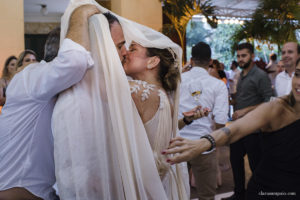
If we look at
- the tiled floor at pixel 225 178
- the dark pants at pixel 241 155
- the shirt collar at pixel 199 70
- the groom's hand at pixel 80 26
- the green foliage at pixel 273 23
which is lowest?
the tiled floor at pixel 225 178

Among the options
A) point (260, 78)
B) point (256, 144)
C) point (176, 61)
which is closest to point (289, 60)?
point (260, 78)

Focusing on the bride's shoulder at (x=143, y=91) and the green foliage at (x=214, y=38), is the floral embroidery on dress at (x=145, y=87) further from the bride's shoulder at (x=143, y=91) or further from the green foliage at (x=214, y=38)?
the green foliage at (x=214, y=38)

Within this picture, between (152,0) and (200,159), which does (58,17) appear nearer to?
(152,0)

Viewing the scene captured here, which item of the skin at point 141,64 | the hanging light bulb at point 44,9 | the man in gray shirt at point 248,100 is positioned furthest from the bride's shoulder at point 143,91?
the hanging light bulb at point 44,9

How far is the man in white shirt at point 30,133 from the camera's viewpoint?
50.8 inches

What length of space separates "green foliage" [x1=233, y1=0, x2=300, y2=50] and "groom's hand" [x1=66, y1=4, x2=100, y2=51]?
5983mm

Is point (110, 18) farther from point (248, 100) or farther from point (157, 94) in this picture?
point (248, 100)

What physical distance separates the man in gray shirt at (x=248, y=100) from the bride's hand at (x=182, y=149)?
7.41 ft

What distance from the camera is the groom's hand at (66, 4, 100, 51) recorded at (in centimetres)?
125

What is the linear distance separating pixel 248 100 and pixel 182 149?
8.25 feet

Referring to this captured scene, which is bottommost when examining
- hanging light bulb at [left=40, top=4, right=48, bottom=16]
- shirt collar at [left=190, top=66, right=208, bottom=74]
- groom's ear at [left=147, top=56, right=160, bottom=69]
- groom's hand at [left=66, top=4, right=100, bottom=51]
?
shirt collar at [left=190, top=66, right=208, bottom=74]

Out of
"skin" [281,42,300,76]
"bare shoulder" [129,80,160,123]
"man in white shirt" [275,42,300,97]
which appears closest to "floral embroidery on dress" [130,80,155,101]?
"bare shoulder" [129,80,160,123]

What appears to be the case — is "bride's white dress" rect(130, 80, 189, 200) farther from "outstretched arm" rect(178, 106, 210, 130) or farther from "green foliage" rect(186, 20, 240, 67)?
"green foliage" rect(186, 20, 240, 67)

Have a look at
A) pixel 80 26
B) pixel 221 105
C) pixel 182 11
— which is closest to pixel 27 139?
pixel 80 26
